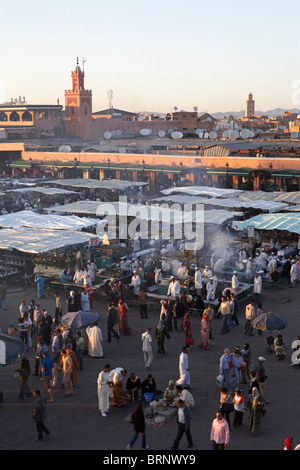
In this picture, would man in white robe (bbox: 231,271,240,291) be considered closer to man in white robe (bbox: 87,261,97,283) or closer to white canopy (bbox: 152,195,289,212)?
man in white robe (bbox: 87,261,97,283)

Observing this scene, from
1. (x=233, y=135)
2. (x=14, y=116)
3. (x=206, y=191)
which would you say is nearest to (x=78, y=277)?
(x=206, y=191)

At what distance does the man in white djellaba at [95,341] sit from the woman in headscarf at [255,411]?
174 inches

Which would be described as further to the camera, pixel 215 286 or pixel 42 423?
pixel 215 286

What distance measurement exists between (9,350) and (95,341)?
2.77 m

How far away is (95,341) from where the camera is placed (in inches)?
512

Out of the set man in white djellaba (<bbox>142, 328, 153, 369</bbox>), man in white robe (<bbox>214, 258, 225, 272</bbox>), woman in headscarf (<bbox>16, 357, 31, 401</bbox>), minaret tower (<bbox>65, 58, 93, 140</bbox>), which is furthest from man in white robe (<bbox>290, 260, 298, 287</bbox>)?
minaret tower (<bbox>65, 58, 93, 140</bbox>)

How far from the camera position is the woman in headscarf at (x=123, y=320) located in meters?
14.6

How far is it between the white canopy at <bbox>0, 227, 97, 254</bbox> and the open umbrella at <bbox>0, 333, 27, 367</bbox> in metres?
7.62

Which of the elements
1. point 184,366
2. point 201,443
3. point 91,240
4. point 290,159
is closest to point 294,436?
point 201,443

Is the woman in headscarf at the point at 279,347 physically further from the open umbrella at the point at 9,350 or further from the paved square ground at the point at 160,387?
the open umbrella at the point at 9,350

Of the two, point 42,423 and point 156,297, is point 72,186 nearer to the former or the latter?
point 156,297

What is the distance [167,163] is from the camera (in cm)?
3731

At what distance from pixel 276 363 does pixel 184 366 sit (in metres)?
2.60

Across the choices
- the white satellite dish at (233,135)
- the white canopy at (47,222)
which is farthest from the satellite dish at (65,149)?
the white canopy at (47,222)
